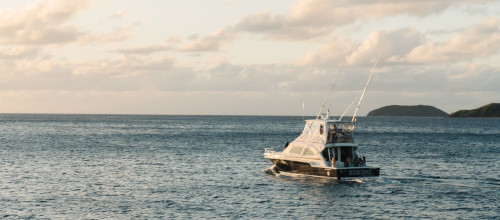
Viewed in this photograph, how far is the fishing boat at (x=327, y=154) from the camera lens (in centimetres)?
4631

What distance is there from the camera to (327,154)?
47875mm

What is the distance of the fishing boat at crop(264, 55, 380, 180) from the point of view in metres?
46.3

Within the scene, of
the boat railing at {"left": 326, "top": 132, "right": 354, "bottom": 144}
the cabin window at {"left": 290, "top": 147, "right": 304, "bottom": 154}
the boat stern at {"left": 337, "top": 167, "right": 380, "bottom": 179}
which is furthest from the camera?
the cabin window at {"left": 290, "top": 147, "right": 304, "bottom": 154}

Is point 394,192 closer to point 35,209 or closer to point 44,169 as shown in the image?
point 35,209

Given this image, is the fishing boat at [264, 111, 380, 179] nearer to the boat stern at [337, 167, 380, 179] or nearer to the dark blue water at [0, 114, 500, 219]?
the boat stern at [337, 167, 380, 179]

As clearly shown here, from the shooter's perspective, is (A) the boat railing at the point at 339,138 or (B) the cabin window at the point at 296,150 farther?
(B) the cabin window at the point at 296,150

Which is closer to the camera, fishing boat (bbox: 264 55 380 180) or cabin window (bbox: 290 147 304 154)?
fishing boat (bbox: 264 55 380 180)

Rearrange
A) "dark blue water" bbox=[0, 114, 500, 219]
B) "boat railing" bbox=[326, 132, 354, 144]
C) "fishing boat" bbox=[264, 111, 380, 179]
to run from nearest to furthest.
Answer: "dark blue water" bbox=[0, 114, 500, 219] < "fishing boat" bbox=[264, 111, 380, 179] < "boat railing" bbox=[326, 132, 354, 144]

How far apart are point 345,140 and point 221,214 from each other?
62.2ft

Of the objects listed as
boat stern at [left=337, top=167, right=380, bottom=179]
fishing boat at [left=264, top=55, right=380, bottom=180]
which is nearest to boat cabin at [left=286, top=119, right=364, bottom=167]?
fishing boat at [left=264, top=55, right=380, bottom=180]

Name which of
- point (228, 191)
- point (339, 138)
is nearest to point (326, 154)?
point (339, 138)

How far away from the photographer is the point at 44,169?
190ft

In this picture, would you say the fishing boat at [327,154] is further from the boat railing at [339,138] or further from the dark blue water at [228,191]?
the dark blue water at [228,191]

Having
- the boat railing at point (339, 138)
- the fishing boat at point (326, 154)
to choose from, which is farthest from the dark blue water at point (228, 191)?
the boat railing at point (339, 138)
